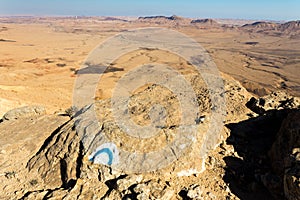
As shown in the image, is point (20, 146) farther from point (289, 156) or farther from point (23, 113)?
point (289, 156)

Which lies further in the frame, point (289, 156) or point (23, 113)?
point (23, 113)

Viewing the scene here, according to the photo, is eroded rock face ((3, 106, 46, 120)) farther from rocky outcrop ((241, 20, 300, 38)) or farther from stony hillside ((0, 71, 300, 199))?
rocky outcrop ((241, 20, 300, 38))

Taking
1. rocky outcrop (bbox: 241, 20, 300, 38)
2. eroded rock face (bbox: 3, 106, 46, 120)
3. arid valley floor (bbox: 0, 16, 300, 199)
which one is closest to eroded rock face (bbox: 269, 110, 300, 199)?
arid valley floor (bbox: 0, 16, 300, 199)

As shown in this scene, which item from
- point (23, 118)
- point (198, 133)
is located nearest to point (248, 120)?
point (198, 133)

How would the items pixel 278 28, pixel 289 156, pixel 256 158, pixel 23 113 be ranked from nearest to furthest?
pixel 289 156
pixel 256 158
pixel 23 113
pixel 278 28

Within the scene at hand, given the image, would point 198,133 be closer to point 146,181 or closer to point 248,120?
point 146,181

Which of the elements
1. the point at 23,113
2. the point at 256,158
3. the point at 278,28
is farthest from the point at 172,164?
the point at 278,28

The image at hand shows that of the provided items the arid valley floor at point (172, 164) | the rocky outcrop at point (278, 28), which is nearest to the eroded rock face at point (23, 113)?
the arid valley floor at point (172, 164)

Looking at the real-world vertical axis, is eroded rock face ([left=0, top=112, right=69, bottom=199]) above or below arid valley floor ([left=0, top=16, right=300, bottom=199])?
below
